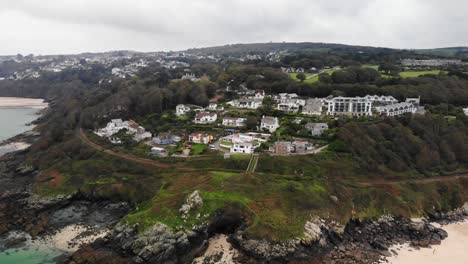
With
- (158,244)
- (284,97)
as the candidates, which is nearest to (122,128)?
(284,97)

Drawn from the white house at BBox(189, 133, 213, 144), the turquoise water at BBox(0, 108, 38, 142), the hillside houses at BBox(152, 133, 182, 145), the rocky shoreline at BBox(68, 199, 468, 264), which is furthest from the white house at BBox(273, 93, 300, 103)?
the turquoise water at BBox(0, 108, 38, 142)

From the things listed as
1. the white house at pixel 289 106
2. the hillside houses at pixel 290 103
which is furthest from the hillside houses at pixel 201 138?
the hillside houses at pixel 290 103

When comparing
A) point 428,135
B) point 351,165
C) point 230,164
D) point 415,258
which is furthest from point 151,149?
point 428,135

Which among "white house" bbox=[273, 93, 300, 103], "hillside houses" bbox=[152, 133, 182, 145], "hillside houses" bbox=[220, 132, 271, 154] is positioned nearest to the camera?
"hillside houses" bbox=[220, 132, 271, 154]

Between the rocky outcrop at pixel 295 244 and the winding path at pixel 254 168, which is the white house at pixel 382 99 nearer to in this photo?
the winding path at pixel 254 168

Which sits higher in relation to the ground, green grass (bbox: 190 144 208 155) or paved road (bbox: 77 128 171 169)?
green grass (bbox: 190 144 208 155)

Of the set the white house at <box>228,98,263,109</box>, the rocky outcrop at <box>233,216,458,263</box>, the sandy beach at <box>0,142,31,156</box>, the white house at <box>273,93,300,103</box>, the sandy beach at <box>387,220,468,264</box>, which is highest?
the white house at <box>273,93,300,103</box>

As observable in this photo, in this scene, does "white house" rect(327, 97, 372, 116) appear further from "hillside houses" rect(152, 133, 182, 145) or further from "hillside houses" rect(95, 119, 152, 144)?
"hillside houses" rect(95, 119, 152, 144)

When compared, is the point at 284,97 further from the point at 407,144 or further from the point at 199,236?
the point at 199,236
